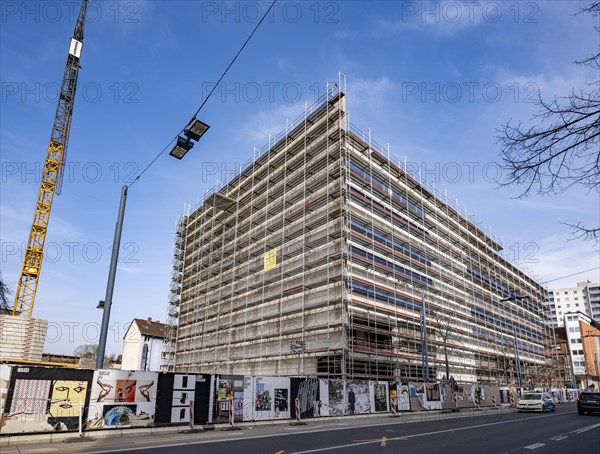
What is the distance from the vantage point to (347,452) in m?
9.46

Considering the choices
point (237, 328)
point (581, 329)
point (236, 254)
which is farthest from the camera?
point (581, 329)

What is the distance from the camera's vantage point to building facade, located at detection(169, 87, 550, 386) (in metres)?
30.4

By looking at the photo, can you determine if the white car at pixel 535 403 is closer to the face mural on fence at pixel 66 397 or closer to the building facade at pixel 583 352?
the face mural on fence at pixel 66 397

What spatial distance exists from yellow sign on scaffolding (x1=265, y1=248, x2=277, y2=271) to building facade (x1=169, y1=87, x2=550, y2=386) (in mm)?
143

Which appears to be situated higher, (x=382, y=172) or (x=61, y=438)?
(x=382, y=172)

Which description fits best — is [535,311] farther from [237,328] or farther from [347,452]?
[347,452]

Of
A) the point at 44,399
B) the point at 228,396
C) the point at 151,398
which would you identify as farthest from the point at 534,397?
the point at 44,399

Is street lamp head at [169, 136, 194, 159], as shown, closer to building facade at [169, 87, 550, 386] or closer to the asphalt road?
the asphalt road

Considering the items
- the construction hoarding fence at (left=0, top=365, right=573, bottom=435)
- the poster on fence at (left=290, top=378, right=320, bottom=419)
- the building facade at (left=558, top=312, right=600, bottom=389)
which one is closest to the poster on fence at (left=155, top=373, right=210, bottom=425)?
the construction hoarding fence at (left=0, top=365, right=573, bottom=435)

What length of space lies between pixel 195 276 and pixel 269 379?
117 feet

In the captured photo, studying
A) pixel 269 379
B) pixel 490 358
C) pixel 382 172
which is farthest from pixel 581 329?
pixel 269 379

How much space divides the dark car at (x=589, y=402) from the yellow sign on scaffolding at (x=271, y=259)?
22944mm

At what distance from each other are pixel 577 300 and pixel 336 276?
13189cm

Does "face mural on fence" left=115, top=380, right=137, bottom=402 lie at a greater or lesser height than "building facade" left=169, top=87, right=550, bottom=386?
lesser
